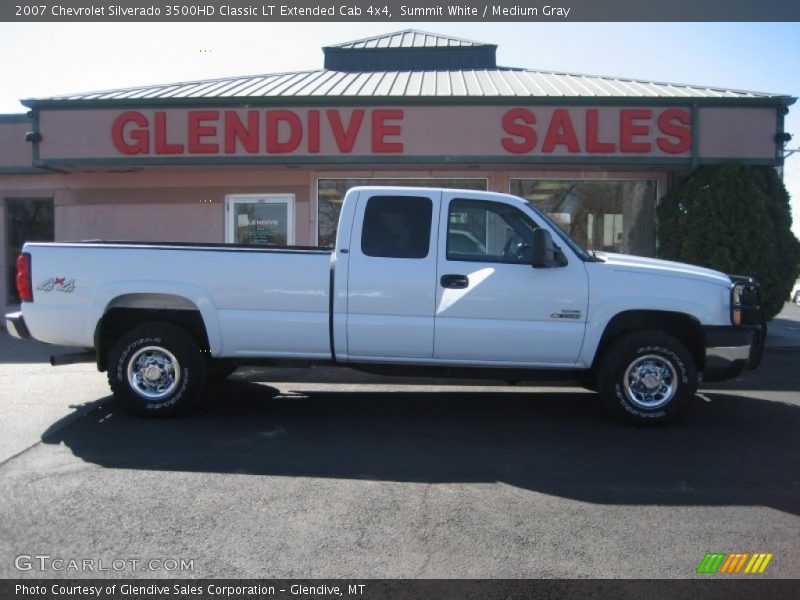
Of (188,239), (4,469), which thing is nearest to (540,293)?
(4,469)

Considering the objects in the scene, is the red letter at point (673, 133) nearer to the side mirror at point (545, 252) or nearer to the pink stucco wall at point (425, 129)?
the pink stucco wall at point (425, 129)

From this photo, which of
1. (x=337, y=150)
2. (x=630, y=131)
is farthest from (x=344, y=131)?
(x=630, y=131)

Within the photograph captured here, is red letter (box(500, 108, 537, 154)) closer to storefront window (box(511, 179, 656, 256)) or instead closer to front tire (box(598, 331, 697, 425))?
storefront window (box(511, 179, 656, 256))

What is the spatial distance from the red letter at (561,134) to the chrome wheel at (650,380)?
5.71 metres

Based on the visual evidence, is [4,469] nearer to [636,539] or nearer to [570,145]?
[636,539]

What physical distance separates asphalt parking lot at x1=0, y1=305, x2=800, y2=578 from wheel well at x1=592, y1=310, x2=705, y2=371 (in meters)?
0.70

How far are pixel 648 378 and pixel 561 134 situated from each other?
232 inches

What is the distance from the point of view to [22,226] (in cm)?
1417

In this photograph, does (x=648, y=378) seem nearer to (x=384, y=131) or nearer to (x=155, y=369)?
(x=155, y=369)

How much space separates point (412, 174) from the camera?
40.9ft

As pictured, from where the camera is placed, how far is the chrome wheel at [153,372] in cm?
669

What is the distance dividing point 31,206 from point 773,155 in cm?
1334

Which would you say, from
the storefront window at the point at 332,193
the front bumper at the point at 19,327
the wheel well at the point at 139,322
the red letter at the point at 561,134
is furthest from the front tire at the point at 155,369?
the red letter at the point at 561,134

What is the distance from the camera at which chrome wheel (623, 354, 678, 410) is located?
6.43m
